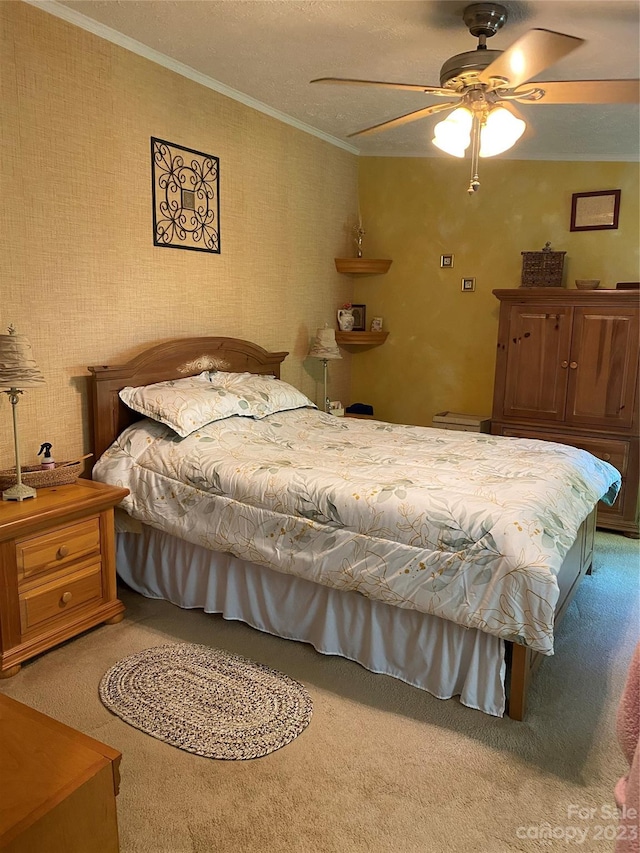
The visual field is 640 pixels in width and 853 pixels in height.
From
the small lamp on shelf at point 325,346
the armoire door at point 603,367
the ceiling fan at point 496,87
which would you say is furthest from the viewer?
the small lamp on shelf at point 325,346

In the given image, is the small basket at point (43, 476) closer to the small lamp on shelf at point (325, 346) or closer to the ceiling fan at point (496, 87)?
the ceiling fan at point (496, 87)

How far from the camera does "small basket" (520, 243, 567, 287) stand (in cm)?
424

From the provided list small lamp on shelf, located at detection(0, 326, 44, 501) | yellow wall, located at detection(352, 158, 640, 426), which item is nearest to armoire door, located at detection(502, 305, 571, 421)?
yellow wall, located at detection(352, 158, 640, 426)

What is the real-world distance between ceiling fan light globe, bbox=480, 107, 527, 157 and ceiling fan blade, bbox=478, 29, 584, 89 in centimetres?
18

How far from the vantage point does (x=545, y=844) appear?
5.49ft

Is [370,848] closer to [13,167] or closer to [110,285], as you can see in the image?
[110,285]

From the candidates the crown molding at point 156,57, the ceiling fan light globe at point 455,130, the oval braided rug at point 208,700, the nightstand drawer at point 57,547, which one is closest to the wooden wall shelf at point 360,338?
the crown molding at point 156,57

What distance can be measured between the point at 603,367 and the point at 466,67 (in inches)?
90.5

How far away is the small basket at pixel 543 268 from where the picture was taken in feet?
13.9

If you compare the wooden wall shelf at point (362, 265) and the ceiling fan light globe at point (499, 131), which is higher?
the ceiling fan light globe at point (499, 131)

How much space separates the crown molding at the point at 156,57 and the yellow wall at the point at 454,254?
36.5 inches

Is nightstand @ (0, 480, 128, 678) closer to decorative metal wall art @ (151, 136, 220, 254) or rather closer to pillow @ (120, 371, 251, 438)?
pillow @ (120, 371, 251, 438)

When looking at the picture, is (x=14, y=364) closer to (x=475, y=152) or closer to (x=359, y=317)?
(x=475, y=152)

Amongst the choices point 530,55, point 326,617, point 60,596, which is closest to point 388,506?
point 326,617
